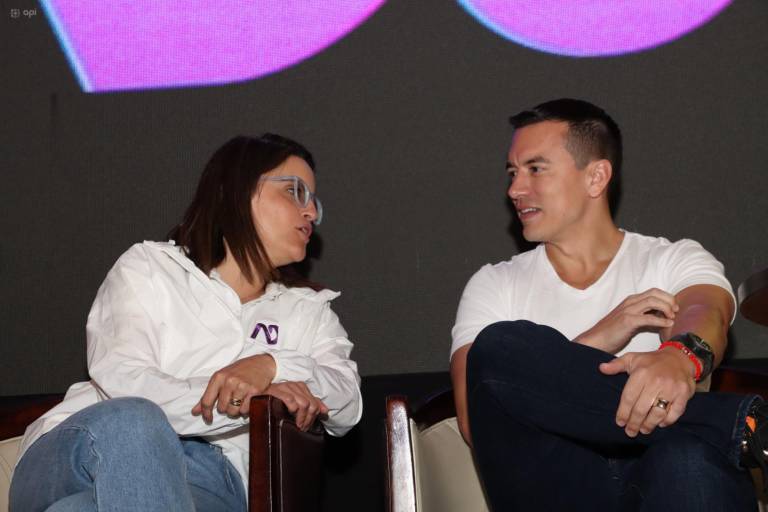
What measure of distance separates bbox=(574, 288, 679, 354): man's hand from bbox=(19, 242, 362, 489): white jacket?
21.5 inches

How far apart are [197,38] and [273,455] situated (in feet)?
5.23

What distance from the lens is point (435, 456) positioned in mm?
2031

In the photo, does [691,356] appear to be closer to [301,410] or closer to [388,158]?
[301,410]

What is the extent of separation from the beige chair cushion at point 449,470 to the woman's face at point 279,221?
0.54 metres

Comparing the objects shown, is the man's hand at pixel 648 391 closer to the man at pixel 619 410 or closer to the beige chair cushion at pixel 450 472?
the man at pixel 619 410

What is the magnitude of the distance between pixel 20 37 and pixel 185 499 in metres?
1.90

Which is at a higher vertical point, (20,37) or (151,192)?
(20,37)

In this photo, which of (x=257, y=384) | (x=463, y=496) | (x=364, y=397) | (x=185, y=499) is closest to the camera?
(x=185, y=499)

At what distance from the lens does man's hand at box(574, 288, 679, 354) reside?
185 cm

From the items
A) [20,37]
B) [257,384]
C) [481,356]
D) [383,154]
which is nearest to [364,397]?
[383,154]

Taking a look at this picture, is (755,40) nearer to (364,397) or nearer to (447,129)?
(447,129)

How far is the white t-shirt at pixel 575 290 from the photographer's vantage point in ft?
7.04

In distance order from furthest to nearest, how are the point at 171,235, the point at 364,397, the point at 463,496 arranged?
the point at 364,397 → the point at 171,235 → the point at 463,496

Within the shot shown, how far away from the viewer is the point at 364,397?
2.76 m
